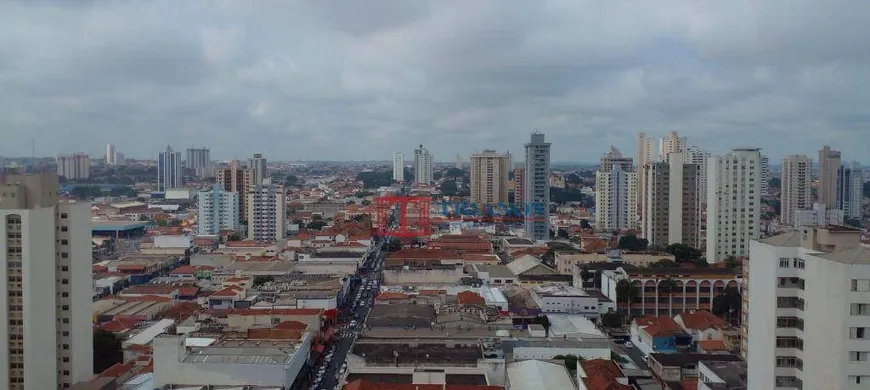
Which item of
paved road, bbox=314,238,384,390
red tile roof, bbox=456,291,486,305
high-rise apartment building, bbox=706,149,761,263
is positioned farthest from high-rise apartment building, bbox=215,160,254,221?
red tile roof, bbox=456,291,486,305

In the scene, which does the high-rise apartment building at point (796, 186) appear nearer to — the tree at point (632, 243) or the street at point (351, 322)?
the tree at point (632, 243)

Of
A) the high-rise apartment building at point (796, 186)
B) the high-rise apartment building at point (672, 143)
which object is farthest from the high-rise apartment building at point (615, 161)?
the high-rise apartment building at point (796, 186)

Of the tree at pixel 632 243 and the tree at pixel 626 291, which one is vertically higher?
the tree at pixel 632 243

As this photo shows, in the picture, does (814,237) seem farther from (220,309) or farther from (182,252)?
(182,252)

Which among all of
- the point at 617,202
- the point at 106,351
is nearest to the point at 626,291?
the point at 106,351

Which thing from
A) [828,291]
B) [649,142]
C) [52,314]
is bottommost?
[52,314]

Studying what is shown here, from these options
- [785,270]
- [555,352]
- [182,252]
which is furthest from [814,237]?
[182,252]

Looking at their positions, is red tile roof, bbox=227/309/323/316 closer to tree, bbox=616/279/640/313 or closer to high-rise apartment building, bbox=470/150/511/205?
tree, bbox=616/279/640/313
